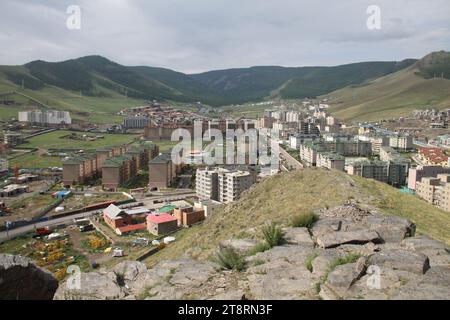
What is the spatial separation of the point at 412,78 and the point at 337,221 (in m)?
135

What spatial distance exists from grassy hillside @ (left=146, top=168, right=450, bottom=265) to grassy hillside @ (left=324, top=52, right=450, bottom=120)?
269ft

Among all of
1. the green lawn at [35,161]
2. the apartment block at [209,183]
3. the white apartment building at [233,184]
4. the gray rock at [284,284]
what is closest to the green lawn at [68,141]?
the green lawn at [35,161]

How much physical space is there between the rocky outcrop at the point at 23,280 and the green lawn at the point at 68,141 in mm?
53764

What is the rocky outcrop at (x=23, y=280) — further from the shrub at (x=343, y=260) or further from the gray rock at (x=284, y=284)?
the shrub at (x=343, y=260)

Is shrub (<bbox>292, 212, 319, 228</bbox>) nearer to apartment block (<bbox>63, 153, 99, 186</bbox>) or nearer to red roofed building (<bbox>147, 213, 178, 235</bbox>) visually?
red roofed building (<bbox>147, 213, 178, 235</bbox>)

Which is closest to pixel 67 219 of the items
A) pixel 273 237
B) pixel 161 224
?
pixel 161 224

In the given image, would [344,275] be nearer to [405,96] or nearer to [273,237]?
[273,237]

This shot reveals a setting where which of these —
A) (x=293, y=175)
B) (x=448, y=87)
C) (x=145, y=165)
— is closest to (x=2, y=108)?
(x=145, y=165)

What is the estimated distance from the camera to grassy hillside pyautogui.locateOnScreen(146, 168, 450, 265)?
29.8ft

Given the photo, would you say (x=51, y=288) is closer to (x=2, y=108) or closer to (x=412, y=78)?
(x=2, y=108)

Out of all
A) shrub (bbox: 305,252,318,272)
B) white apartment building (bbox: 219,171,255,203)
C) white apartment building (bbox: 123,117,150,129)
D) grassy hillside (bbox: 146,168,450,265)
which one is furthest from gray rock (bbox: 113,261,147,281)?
white apartment building (bbox: 123,117,150,129)

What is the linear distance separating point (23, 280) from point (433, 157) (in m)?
45.1

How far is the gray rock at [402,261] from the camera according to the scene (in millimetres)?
4145
